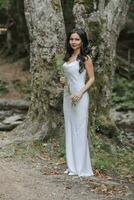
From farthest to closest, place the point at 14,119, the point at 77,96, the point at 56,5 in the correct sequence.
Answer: the point at 14,119
the point at 56,5
the point at 77,96

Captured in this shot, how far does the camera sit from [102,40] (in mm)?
9867

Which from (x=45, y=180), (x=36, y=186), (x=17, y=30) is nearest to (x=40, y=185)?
(x=36, y=186)

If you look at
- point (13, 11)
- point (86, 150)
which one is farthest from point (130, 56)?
point (86, 150)

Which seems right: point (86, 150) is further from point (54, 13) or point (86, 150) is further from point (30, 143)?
point (54, 13)

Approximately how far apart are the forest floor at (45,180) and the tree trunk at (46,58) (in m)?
0.52

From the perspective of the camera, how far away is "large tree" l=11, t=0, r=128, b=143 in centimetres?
983

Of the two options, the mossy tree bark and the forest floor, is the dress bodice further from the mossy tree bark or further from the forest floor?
the mossy tree bark

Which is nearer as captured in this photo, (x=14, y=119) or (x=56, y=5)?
(x=56, y=5)

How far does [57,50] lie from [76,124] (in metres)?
2.50

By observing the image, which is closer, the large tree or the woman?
the woman

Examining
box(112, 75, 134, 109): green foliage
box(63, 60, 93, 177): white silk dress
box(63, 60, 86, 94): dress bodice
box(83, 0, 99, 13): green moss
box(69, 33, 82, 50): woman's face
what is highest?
box(83, 0, 99, 13): green moss

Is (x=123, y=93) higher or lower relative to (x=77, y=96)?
lower

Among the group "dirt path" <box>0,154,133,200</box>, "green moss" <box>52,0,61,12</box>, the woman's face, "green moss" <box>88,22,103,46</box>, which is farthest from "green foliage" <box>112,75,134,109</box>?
the woman's face

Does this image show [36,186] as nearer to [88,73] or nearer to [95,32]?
[88,73]
